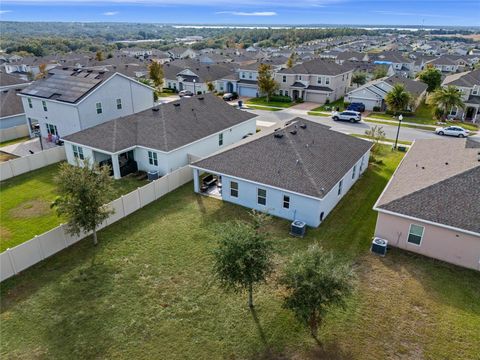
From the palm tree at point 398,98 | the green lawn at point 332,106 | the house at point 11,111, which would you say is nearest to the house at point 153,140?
the house at point 11,111

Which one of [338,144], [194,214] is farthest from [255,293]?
[338,144]

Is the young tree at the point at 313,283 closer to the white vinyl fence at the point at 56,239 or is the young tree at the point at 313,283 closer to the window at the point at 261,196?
the window at the point at 261,196

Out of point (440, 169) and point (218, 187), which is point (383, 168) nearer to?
A: point (440, 169)

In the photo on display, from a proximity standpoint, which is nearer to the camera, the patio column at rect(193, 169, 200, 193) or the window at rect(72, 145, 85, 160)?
the patio column at rect(193, 169, 200, 193)

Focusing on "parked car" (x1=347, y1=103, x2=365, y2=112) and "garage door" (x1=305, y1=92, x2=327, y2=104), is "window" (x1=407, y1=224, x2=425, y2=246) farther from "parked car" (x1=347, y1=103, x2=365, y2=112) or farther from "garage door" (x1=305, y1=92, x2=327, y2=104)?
"garage door" (x1=305, y1=92, x2=327, y2=104)

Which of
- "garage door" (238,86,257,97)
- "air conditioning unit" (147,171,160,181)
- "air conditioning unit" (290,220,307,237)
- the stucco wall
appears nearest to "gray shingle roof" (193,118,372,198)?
"air conditioning unit" (290,220,307,237)

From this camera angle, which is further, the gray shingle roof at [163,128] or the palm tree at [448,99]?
the palm tree at [448,99]

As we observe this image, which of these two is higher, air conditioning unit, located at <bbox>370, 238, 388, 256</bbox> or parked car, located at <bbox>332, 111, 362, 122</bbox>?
air conditioning unit, located at <bbox>370, 238, 388, 256</bbox>
